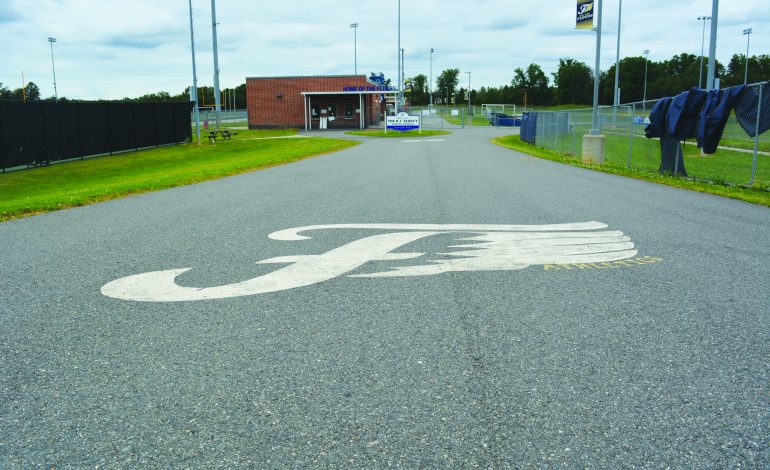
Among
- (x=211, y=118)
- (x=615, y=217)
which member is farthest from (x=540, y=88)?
(x=615, y=217)

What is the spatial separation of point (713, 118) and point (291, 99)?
4974cm

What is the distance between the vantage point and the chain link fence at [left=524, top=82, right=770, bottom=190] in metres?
13.3

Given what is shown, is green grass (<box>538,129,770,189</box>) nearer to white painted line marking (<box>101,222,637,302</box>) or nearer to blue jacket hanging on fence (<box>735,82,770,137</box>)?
blue jacket hanging on fence (<box>735,82,770,137</box>)

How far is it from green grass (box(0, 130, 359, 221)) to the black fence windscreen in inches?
25.7

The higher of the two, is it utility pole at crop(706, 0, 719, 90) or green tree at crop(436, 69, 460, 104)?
green tree at crop(436, 69, 460, 104)

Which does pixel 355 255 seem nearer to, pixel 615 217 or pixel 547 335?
pixel 547 335

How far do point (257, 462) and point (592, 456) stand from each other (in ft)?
4.97

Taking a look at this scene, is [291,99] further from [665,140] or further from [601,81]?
[601,81]

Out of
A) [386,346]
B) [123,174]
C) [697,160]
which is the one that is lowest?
[123,174]

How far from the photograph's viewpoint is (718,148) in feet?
71.3

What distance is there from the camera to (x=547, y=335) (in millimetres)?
4566

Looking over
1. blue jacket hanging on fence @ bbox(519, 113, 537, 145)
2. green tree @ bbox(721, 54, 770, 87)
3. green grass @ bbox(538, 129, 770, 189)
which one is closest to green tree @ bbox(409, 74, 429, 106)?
green tree @ bbox(721, 54, 770, 87)

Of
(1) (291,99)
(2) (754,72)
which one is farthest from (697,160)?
(2) (754,72)

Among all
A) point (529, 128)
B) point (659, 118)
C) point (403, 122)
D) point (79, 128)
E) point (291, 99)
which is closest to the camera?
point (659, 118)
